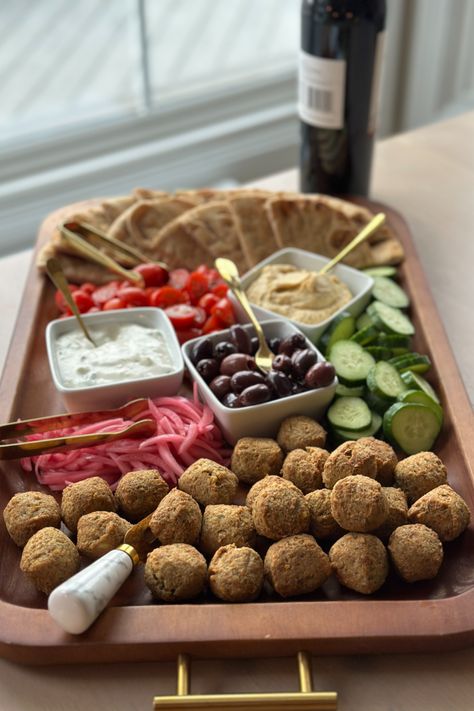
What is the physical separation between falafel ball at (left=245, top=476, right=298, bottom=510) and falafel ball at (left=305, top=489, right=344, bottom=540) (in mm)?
58

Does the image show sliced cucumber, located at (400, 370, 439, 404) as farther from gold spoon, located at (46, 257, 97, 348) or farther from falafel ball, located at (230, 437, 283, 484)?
gold spoon, located at (46, 257, 97, 348)

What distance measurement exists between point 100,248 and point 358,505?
164 centimetres

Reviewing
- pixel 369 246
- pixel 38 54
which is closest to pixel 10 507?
pixel 369 246

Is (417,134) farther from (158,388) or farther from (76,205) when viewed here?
(158,388)

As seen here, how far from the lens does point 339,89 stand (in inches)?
122

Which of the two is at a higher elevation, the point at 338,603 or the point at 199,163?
the point at 338,603

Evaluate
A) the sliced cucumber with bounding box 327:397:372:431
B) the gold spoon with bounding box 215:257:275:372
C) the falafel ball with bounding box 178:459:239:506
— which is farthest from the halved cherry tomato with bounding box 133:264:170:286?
the falafel ball with bounding box 178:459:239:506

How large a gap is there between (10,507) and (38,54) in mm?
3574

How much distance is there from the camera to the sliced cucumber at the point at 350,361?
2.44 m

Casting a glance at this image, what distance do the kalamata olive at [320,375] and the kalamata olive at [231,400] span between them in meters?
0.21

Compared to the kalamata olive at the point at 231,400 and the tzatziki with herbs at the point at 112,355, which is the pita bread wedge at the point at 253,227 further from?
the kalamata olive at the point at 231,400

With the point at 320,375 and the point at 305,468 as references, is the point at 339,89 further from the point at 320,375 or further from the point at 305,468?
the point at 305,468

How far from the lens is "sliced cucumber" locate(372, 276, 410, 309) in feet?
9.34

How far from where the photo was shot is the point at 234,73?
5379 mm
